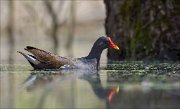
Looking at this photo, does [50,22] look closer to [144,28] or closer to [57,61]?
[144,28]

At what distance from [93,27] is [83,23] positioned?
515 millimetres

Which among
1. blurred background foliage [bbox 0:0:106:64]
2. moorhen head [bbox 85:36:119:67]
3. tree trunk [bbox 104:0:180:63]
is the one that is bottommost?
moorhen head [bbox 85:36:119:67]

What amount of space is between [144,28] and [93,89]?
24.1 feet

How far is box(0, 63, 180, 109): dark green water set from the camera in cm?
780

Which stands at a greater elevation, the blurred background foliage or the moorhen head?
the blurred background foliage

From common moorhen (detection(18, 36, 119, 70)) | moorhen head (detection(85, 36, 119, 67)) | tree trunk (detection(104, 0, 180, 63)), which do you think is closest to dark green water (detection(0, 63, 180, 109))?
common moorhen (detection(18, 36, 119, 70))

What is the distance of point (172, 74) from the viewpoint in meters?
11.2

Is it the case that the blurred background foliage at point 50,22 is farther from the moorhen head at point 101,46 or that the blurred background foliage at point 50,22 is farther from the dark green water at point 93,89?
the dark green water at point 93,89

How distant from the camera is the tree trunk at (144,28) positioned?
15828 mm

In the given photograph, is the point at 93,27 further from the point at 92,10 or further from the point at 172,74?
the point at 172,74

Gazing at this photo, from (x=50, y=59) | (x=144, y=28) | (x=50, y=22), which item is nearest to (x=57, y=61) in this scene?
(x=50, y=59)

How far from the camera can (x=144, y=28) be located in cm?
1628

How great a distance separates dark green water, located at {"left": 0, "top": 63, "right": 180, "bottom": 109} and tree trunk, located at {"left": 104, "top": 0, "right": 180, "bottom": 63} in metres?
3.57

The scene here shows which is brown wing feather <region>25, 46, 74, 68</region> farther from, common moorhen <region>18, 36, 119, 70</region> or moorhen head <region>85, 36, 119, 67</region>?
moorhen head <region>85, 36, 119, 67</region>
